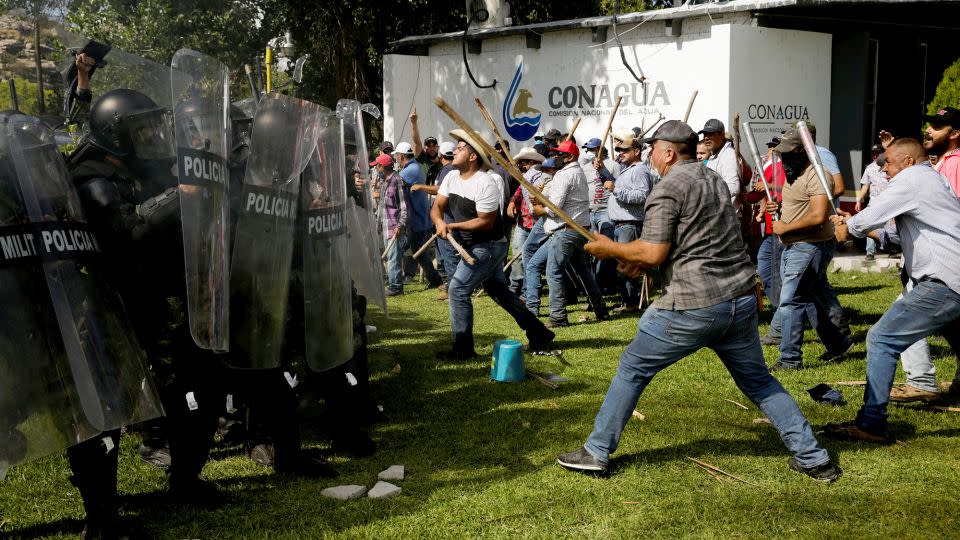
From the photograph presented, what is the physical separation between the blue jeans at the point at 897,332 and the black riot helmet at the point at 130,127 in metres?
4.16

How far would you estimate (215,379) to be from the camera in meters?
5.02

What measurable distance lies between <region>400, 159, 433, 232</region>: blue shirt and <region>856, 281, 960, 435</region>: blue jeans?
8.43 m

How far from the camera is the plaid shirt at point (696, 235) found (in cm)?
489

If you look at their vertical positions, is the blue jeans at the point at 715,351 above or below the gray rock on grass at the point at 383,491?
above

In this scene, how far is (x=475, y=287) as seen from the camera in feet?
27.4

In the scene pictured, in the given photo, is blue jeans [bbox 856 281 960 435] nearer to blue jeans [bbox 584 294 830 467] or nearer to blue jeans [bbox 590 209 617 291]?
blue jeans [bbox 584 294 830 467]

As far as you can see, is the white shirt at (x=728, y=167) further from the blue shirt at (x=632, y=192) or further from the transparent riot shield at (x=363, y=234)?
the transparent riot shield at (x=363, y=234)

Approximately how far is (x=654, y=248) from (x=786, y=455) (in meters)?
1.62

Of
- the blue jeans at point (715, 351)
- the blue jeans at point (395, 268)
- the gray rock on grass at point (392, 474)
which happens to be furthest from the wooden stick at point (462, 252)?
the blue jeans at point (395, 268)

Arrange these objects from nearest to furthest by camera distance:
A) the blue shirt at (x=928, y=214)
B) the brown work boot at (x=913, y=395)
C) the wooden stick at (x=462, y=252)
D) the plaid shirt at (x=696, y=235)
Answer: the plaid shirt at (x=696, y=235), the blue shirt at (x=928, y=214), the brown work boot at (x=913, y=395), the wooden stick at (x=462, y=252)

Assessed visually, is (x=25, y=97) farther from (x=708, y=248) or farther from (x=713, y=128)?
(x=713, y=128)

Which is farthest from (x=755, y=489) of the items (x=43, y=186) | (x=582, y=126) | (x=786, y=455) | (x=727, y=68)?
(x=582, y=126)

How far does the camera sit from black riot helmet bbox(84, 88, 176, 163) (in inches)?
180

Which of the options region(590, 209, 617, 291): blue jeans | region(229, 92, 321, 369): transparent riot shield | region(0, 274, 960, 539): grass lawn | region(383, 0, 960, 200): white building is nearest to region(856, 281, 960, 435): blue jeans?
region(0, 274, 960, 539): grass lawn
